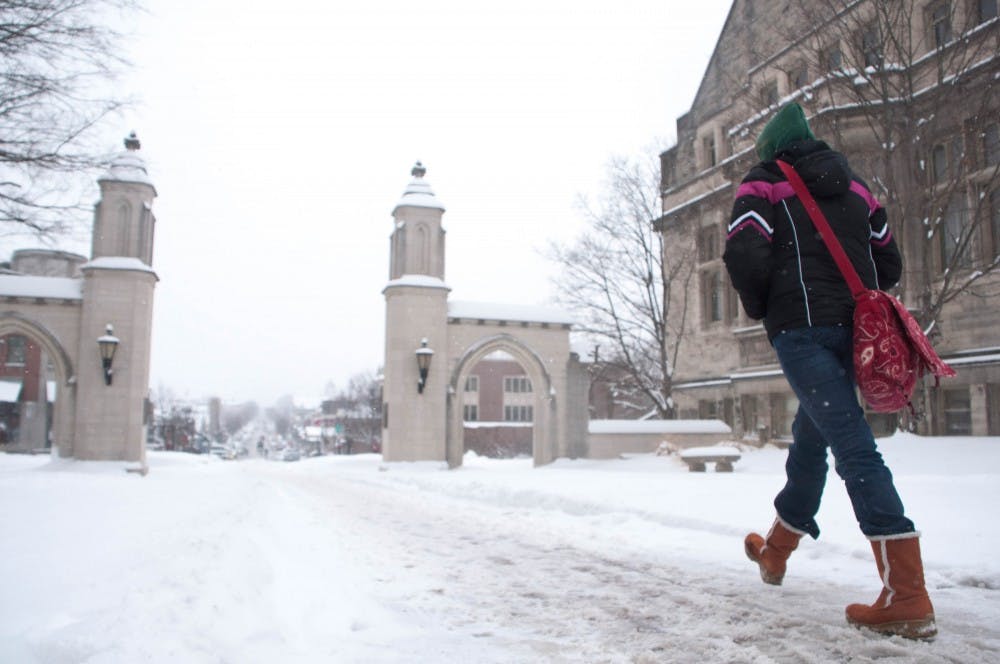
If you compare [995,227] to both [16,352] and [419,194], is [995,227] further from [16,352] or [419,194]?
[16,352]

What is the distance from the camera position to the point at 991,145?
15516 mm

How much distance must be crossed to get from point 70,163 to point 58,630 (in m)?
9.66

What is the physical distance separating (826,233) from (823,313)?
381 millimetres

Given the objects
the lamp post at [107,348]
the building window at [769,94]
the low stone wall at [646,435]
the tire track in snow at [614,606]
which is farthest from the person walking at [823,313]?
the lamp post at [107,348]

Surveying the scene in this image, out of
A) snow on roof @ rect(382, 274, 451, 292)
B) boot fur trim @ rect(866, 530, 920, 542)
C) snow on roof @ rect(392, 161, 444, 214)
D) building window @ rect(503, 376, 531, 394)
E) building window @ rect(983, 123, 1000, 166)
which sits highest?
snow on roof @ rect(392, 161, 444, 214)

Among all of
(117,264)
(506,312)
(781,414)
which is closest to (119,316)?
(117,264)

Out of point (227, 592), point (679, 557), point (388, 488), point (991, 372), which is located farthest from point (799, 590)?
point (991, 372)

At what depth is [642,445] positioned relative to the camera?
2278cm

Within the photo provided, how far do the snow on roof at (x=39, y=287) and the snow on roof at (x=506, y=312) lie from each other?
34.6 ft

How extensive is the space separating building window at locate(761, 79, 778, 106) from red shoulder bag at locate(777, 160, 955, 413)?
13516 millimetres

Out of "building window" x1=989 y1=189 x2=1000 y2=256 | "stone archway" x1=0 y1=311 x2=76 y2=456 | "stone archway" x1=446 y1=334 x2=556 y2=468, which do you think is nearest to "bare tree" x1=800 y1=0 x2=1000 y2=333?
"building window" x1=989 y1=189 x2=1000 y2=256

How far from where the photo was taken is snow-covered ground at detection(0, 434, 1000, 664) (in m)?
3.01

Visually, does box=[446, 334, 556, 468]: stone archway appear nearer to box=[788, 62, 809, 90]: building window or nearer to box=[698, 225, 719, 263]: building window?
box=[698, 225, 719, 263]: building window

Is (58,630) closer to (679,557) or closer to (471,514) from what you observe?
(679,557)
